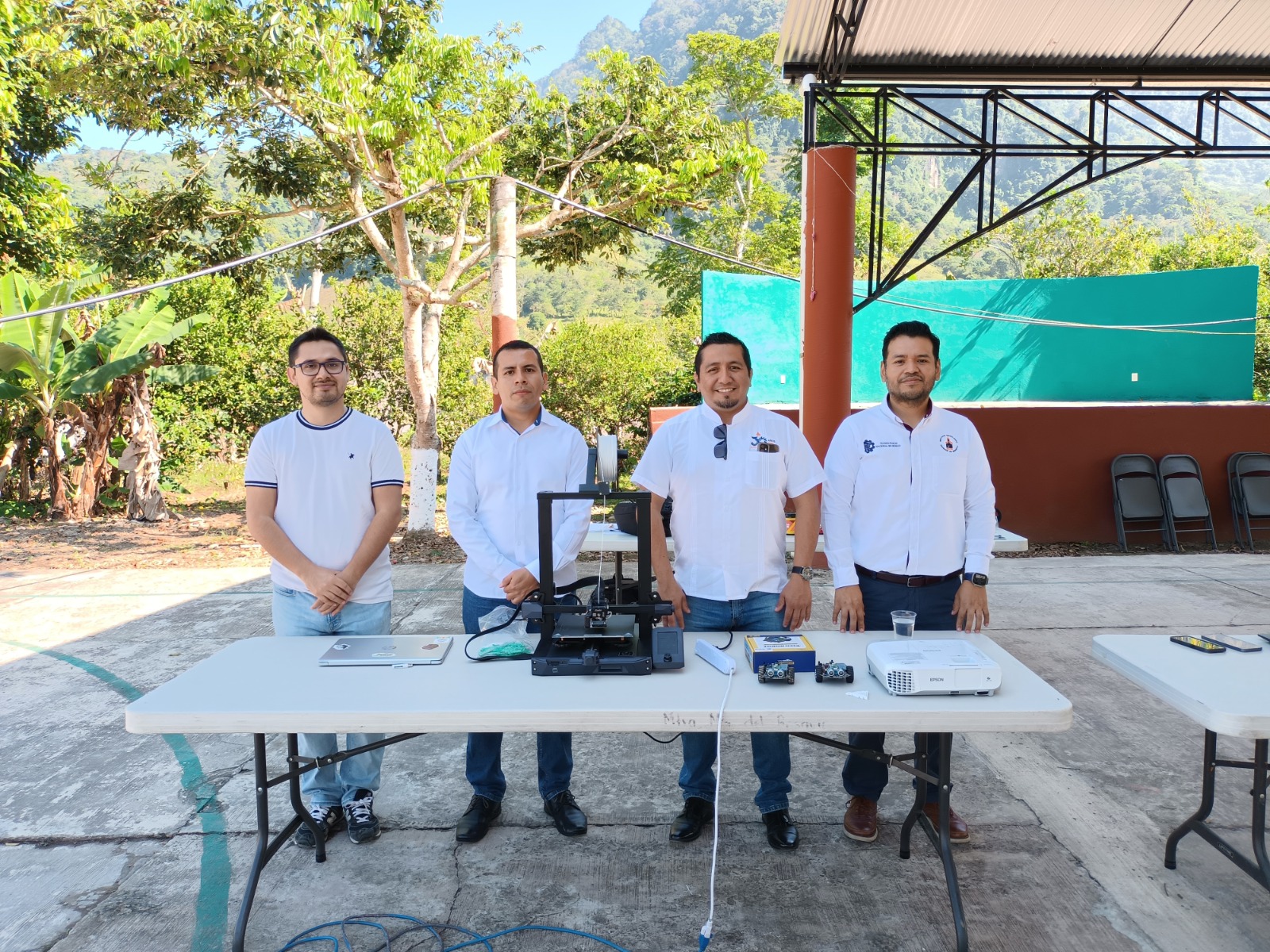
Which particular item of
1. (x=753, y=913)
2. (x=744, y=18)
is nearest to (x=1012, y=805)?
(x=753, y=913)

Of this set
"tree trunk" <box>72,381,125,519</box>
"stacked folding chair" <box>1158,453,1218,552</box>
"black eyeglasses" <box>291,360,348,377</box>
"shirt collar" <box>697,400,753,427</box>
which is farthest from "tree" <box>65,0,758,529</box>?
"stacked folding chair" <box>1158,453,1218,552</box>

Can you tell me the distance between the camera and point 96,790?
140 inches

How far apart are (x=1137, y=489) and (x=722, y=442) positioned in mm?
7582

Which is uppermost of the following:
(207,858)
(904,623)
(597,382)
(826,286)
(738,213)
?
(738,213)

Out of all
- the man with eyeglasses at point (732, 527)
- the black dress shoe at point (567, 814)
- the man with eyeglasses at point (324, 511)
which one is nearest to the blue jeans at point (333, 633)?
the man with eyeglasses at point (324, 511)

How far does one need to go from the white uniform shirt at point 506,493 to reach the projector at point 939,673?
1.15m

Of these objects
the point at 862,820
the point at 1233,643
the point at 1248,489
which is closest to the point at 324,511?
the point at 862,820

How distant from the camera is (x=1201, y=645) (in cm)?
274

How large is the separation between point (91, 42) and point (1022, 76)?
7568 mm

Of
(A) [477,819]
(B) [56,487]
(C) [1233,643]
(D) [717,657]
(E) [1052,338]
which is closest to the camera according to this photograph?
(D) [717,657]

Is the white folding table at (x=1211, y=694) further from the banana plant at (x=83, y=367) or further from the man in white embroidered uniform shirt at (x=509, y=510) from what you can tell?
the banana plant at (x=83, y=367)

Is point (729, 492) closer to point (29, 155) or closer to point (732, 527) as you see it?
point (732, 527)

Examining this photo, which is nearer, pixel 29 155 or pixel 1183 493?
pixel 1183 493

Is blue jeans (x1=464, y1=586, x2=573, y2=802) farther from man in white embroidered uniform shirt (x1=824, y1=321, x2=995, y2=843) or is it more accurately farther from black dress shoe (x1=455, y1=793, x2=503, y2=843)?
man in white embroidered uniform shirt (x1=824, y1=321, x2=995, y2=843)
